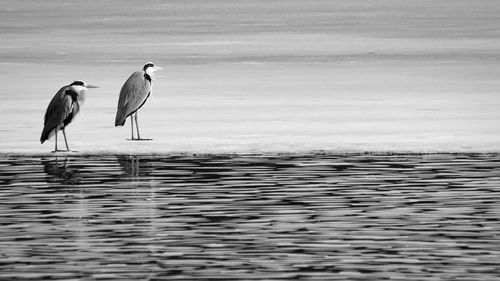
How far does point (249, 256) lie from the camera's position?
9.70m

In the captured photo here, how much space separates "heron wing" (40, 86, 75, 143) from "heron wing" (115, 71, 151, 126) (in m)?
1.31

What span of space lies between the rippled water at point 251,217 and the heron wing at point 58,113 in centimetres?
82

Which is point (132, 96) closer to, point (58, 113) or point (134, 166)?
point (58, 113)

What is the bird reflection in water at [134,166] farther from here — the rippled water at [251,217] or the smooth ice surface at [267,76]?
the smooth ice surface at [267,76]

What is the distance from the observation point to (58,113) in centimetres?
1639

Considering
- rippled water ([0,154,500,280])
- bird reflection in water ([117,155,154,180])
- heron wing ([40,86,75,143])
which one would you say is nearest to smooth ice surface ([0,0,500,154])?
heron wing ([40,86,75,143])

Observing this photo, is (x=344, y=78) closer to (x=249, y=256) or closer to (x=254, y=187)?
(x=254, y=187)

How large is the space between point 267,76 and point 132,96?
721 cm

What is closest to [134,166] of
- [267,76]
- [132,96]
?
[132,96]

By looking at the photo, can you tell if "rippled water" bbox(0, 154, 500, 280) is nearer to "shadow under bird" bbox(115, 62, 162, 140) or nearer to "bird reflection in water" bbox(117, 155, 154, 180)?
"bird reflection in water" bbox(117, 155, 154, 180)

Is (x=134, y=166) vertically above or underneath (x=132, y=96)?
underneath

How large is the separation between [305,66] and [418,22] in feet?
41.0

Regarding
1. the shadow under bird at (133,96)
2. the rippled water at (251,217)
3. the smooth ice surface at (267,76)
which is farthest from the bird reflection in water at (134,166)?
the shadow under bird at (133,96)

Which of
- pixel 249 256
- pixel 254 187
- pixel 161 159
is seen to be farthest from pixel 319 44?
pixel 249 256
